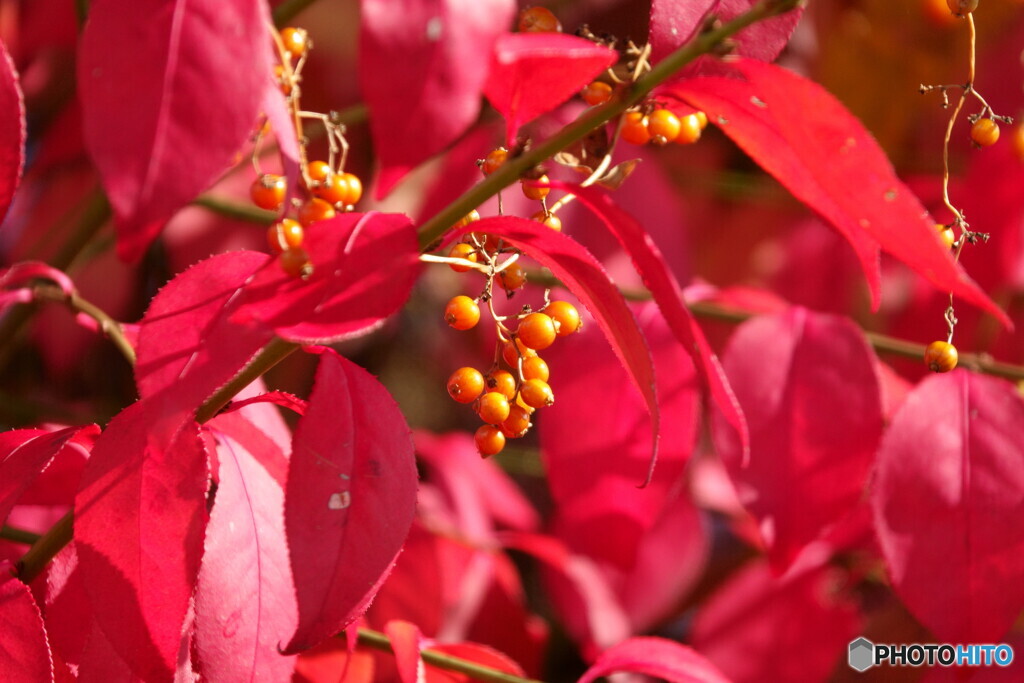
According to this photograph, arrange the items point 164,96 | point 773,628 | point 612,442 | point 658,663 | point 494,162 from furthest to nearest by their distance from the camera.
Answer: point 773,628
point 612,442
point 658,663
point 494,162
point 164,96

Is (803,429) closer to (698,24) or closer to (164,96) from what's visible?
(698,24)

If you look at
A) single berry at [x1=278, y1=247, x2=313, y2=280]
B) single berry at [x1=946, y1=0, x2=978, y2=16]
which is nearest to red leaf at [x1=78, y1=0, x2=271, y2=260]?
single berry at [x1=278, y1=247, x2=313, y2=280]

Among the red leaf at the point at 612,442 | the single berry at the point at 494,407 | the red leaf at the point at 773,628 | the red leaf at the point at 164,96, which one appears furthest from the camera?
the red leaf at the point at 773,628

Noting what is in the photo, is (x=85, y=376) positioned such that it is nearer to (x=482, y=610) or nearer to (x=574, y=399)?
(x=482, y=610)

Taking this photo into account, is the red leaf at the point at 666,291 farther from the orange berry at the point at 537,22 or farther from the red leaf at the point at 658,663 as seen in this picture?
the red leaf at the point at 658,663

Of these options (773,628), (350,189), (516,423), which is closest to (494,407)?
(516,423)

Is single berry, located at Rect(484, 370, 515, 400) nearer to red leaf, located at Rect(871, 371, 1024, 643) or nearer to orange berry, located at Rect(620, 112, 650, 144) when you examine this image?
orange berry, located at Rect(620, 112, 650, 144)

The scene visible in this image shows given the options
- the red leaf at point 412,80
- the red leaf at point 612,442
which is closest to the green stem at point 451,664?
the red leaf at point 612,442
